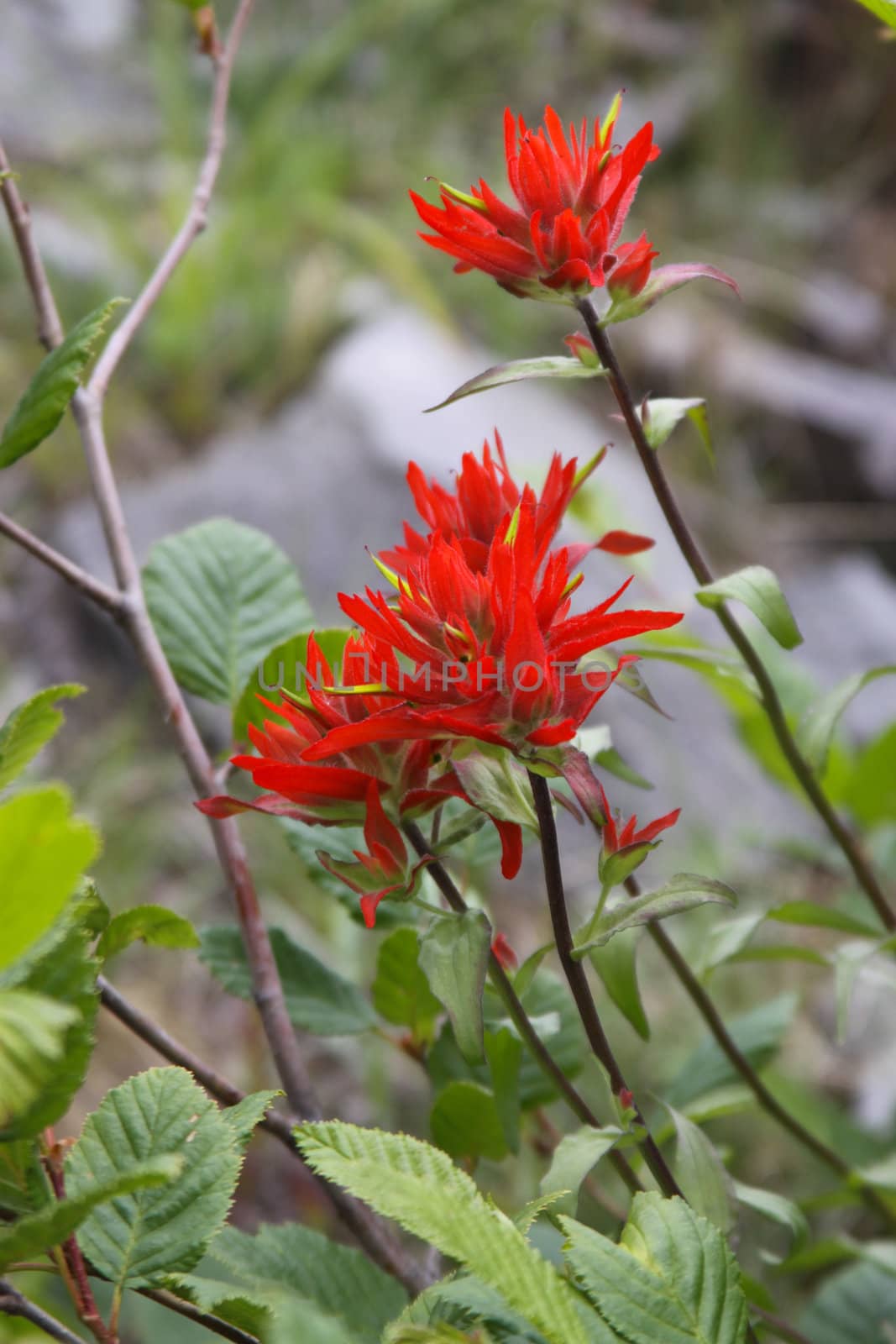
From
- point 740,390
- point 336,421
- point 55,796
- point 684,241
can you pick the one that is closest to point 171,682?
point 55,796

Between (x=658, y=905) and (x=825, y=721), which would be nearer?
(x=658, y=905)

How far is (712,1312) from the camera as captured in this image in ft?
0.94

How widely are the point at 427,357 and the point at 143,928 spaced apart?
6.88 feet

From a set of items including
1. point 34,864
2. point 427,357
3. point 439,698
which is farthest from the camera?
point 427,357

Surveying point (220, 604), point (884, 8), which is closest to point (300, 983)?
point (220, 604)

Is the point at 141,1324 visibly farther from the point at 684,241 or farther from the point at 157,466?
the point at 684,241

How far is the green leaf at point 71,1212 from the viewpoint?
9.2 inches

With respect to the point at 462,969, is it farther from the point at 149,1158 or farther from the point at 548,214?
the point at 548,214

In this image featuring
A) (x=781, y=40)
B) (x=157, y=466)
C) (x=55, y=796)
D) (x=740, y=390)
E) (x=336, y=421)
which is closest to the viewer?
A: (x=55, y=796)

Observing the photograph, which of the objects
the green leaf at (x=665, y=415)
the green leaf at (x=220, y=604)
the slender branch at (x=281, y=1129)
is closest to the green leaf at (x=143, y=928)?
the slender branch at (x=281, y=1129)

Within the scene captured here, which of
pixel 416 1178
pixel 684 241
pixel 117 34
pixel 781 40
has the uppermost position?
pixel 117 34

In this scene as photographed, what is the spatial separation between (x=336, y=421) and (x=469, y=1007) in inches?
73.0

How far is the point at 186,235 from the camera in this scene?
1.69ft

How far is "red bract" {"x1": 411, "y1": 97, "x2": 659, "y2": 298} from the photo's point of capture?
35 centimetres
